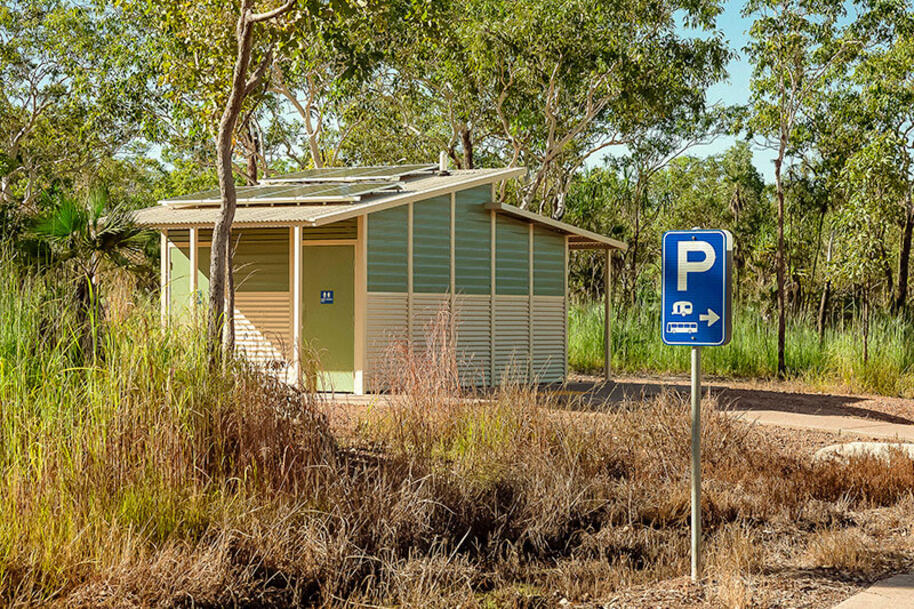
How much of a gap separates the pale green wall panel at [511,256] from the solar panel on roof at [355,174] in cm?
192

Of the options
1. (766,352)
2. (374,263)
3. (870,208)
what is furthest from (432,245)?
(870,208)

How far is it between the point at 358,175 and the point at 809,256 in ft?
78.1

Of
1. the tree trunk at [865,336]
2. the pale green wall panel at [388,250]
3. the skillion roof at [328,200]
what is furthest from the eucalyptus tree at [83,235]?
the tree trunk at [865,336]

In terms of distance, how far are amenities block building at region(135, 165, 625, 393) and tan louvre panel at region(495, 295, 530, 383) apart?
0.02 metres

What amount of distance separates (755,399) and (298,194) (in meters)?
8.14

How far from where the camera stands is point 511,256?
65.6 ft

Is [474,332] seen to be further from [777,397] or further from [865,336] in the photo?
[865,336]

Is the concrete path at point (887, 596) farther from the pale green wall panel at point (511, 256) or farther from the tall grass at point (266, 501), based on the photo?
the pale green wall panel at point (511, 256)

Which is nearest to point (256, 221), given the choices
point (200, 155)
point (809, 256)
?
point (200, 155)

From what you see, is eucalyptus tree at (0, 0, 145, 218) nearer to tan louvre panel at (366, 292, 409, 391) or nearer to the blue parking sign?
tan louvre panel at (366, 292, 409, 391)

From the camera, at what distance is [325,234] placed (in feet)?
57.2

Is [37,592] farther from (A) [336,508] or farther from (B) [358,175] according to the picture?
(B) [358,175]

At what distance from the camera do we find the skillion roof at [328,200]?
16.3 metres

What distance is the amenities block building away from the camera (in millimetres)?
16953
